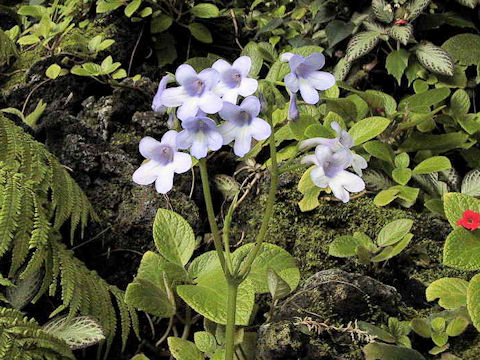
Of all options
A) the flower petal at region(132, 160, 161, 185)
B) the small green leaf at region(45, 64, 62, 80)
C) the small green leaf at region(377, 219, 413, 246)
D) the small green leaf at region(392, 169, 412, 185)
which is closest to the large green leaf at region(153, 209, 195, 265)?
the flower petal at region(132, 160, 161, 185)

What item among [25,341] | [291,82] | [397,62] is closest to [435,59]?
[397,62]

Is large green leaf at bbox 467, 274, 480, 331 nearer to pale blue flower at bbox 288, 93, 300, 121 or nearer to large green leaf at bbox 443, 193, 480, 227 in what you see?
large green leaf at bbox 443, 193, 480, 227

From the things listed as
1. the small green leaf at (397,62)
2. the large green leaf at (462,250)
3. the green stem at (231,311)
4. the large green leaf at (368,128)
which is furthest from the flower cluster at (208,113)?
the small green leaf at (397,62)

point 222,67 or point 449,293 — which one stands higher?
point 222,67

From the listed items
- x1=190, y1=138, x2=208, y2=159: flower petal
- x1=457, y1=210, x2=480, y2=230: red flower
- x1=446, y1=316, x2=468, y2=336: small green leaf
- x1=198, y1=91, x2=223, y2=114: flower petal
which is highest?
x1=198, y1=91, x2=223, y2=114: flower petal

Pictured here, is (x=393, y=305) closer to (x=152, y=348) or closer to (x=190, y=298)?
(x=190, y=298)

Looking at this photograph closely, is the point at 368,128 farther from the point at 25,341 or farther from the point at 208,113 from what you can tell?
the point at 25,341

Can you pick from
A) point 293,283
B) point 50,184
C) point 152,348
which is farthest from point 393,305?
point 50,184
